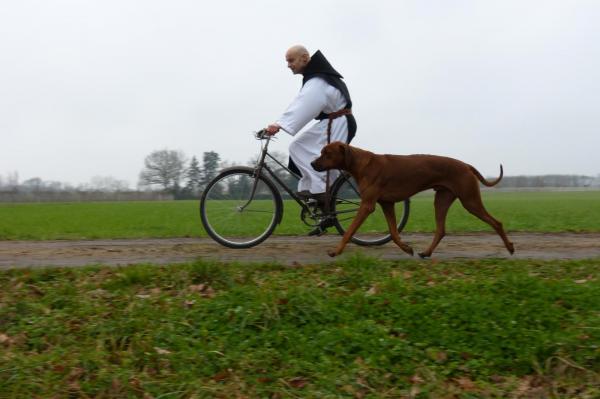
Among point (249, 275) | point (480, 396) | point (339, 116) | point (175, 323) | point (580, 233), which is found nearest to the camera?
point (480, 396)

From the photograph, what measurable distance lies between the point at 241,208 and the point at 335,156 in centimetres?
141

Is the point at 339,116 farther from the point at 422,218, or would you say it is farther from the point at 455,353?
the point at 422,218

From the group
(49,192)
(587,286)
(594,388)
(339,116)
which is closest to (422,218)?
(339,116)

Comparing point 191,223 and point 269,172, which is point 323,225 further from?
point 191,223

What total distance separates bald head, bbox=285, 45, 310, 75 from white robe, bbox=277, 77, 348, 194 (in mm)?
288

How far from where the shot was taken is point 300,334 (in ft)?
12.8

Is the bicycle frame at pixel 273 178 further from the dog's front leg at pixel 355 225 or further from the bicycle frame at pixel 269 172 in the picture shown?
the dog's front leg at pixel 355 225

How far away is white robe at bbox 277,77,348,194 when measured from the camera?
6.11 m

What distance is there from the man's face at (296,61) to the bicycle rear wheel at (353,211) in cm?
140

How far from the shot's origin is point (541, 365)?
3.64 meters

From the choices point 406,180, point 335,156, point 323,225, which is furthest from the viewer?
point 323,225

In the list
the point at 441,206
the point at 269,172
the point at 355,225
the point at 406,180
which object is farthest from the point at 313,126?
the point at 441,206

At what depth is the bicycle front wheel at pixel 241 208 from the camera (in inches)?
248

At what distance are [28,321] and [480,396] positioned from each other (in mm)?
3346
